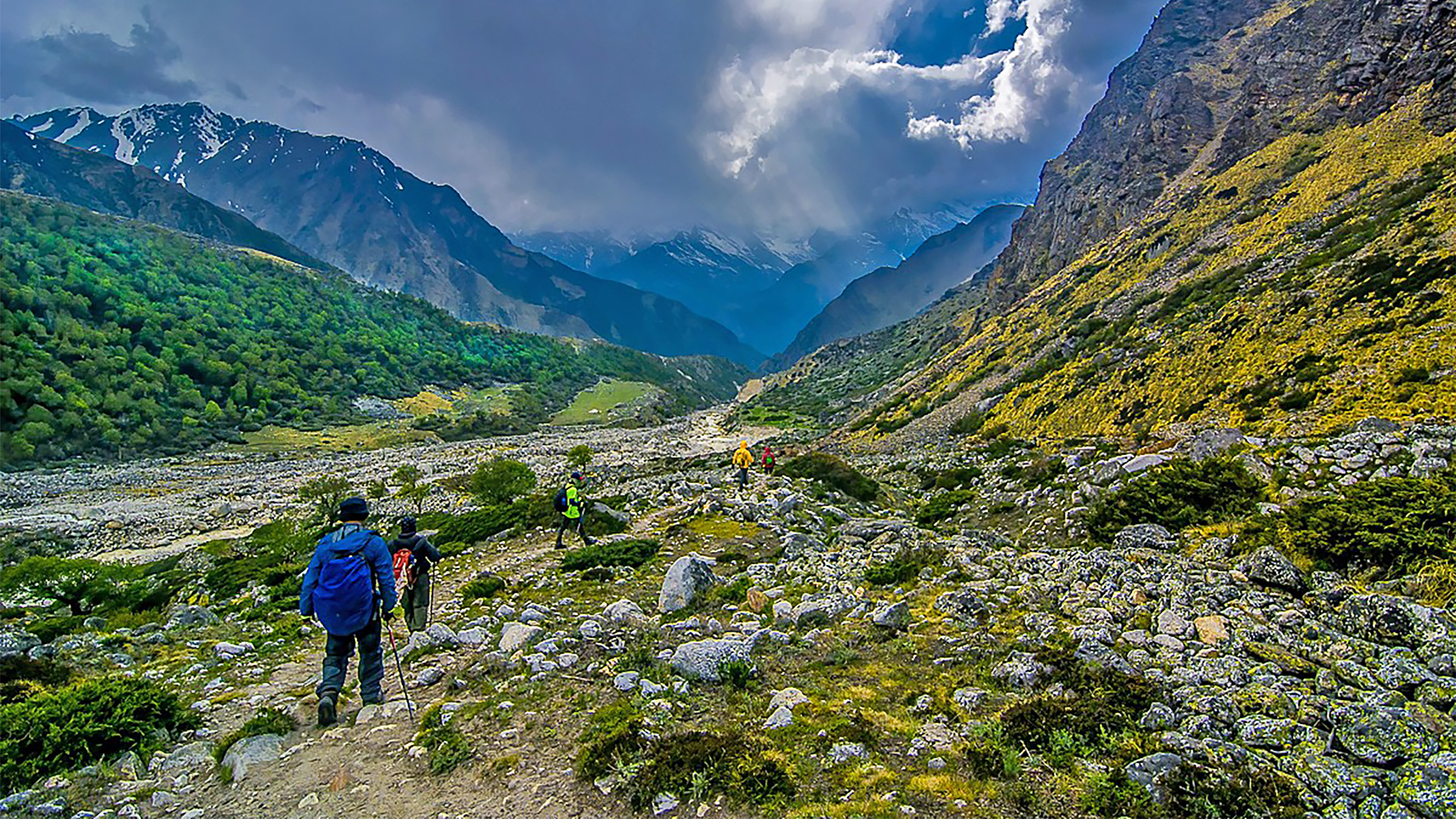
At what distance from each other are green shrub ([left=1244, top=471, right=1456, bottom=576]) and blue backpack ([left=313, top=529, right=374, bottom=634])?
13.0 meters


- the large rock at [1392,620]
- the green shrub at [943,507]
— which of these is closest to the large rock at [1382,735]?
the large rock at [1392,620]

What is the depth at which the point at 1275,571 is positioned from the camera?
27.2 feet

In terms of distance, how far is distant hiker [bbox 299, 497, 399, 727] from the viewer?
7.70 metres

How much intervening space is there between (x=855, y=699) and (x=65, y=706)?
9.01 m

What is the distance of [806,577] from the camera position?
13250 millimetres

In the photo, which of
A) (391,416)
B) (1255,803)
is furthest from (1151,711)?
(391,416)

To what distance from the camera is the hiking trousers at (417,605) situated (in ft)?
35.4

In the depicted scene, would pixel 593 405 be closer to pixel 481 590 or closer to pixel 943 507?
pixel 943 507

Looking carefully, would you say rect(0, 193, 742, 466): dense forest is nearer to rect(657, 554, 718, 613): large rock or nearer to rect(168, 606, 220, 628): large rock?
rect(168, 606, 220, 628): large rock

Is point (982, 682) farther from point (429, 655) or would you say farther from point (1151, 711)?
point (429, 655)

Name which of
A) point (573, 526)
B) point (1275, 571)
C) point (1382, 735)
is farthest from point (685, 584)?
point (1382, 735)

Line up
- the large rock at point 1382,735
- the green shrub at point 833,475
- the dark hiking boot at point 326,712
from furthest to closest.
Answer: the green shrub at point 833,475, the dark hiking boot at point 326,712, the large rock at point 1382,735

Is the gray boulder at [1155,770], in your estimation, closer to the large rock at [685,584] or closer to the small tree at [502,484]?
the large rock at [685,584]

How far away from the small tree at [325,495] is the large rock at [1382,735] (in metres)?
38.1
